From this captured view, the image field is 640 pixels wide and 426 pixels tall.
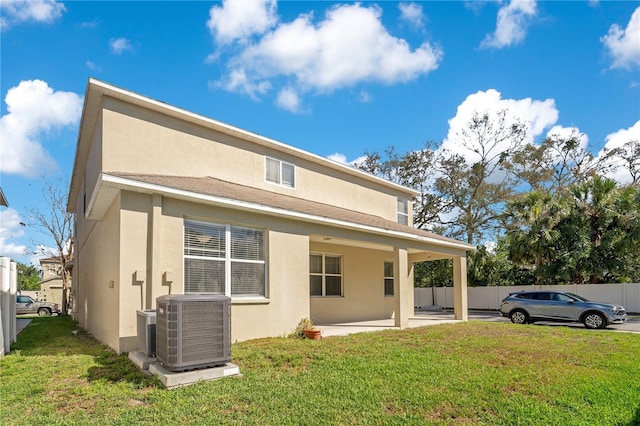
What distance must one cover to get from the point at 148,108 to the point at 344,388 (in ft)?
27.2

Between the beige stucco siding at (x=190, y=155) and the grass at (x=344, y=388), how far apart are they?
446 cm

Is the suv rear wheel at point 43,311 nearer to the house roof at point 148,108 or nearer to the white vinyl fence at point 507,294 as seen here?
the house roof at point 148,108

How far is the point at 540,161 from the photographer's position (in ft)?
107

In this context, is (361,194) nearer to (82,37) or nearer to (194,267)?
(194,267)

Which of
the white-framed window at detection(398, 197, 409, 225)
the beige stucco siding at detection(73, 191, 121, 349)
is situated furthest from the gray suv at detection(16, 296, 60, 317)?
the white-framed window at detection(398, 197, 409, 225)

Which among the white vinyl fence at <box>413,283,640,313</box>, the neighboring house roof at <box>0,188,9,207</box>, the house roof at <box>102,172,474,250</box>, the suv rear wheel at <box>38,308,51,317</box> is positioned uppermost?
the neighboring house roof at <box>0,188,9,207</box>

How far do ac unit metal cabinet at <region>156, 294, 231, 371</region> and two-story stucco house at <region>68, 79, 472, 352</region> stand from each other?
223cm

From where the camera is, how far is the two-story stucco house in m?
8.20

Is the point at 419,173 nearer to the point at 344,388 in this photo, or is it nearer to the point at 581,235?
the point at 581,235

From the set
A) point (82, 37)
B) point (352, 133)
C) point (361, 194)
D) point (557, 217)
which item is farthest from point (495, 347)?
point (557, 217)

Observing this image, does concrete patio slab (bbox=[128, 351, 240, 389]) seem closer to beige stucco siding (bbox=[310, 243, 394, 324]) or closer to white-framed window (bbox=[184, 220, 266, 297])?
white-framed window (bbox=[184, 220, 266, 297])

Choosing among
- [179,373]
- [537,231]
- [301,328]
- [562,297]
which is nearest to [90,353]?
[179,373]

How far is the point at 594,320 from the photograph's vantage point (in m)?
15.6

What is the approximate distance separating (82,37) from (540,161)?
3192 cm
